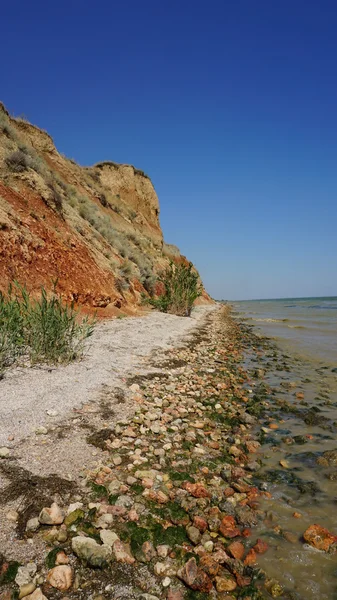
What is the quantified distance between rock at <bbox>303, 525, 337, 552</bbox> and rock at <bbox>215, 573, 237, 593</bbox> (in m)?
0.82

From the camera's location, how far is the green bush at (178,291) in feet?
65.8

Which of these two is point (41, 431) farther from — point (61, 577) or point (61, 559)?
point (61, 577)

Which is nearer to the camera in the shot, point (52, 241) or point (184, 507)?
point (184, 507)

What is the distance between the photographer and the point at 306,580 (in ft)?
7.88

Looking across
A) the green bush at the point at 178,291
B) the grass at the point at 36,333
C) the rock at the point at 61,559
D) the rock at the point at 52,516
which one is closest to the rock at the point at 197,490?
the rock at the point at 52,516

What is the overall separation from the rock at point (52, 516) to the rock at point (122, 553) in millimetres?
492

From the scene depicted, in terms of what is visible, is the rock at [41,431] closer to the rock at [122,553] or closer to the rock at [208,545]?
the rock at [122,553]

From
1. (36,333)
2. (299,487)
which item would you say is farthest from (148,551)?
(36,333)

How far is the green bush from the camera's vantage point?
2006cm

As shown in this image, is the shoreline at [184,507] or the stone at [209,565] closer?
the shoreline at [184,507]

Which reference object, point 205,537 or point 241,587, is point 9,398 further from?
point 241,587

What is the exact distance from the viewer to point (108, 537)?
8.33ft

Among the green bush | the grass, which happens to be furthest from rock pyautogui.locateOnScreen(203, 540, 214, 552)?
the green bush

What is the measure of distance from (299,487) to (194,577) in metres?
1.78
